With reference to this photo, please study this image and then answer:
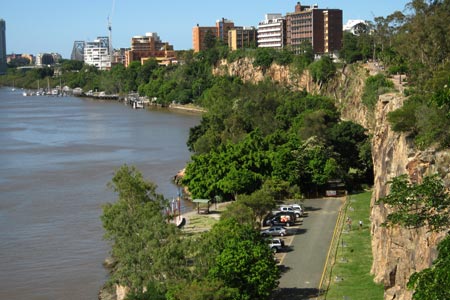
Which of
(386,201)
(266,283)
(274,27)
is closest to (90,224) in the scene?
(266,283)

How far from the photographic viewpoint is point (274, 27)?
88562mm

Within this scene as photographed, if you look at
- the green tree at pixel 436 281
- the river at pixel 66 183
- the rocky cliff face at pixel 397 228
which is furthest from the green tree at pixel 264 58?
the green tree at pixel 436 281

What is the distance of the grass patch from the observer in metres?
18.0

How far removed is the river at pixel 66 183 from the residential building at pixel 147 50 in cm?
5074

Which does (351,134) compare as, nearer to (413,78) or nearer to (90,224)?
(413,78)

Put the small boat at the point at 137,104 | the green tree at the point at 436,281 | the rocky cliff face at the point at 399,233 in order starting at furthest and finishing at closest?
1. the small boat at the point at 137,104
2. the rocky cliff face at the point at 399,233
3. the green tree at the point at 436,281

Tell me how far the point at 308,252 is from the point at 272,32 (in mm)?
69481

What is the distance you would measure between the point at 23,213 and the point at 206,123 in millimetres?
17242

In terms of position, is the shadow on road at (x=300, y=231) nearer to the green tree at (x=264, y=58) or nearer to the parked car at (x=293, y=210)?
the parked car at (x=293, y=210)

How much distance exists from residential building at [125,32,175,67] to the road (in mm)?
98970

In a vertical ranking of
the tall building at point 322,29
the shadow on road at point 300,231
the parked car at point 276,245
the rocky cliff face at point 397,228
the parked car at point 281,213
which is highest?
the tall building at point 322,29

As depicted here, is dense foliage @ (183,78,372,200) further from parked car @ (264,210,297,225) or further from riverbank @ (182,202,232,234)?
parked car @ (264,210,297,225)

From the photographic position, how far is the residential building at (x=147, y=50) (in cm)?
12888

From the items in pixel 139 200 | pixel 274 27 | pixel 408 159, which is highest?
pixel 274 27
